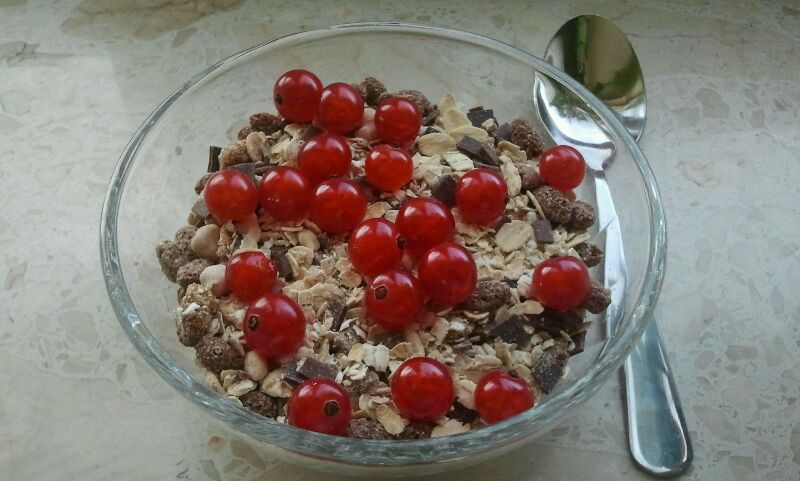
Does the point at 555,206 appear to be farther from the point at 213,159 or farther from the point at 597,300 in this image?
the point at 213,159

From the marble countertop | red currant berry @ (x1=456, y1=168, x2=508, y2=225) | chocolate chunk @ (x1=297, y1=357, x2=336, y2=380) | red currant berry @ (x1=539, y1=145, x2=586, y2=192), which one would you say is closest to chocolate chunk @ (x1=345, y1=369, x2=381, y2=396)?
chocolate chunk @ (x1=297, y1=357, x2=336, y2=380)

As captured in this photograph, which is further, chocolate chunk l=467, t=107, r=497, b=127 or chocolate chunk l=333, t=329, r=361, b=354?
chocolate chunk l=467, t=107, r=497, b=127

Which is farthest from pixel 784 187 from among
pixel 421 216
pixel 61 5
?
pixel 61 5

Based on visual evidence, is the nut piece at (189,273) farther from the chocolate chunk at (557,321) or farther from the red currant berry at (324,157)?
the chocolate chunk at (557,321)

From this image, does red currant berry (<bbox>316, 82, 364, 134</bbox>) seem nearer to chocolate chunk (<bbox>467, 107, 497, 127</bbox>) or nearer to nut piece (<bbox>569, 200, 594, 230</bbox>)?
chocolate chunk (<bbox>467, 107, 497, 127</bbox>)

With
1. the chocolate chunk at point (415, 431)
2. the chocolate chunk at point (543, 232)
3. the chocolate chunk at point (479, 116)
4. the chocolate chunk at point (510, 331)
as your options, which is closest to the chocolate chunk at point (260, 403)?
the chocolate chunk at point (415, 431)

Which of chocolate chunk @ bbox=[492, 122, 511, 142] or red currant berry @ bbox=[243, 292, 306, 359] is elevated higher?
chocolate chunk @ bbox=[492, 122, 511, 142]

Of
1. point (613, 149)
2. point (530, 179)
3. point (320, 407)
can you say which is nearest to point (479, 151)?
point (530, 179)
